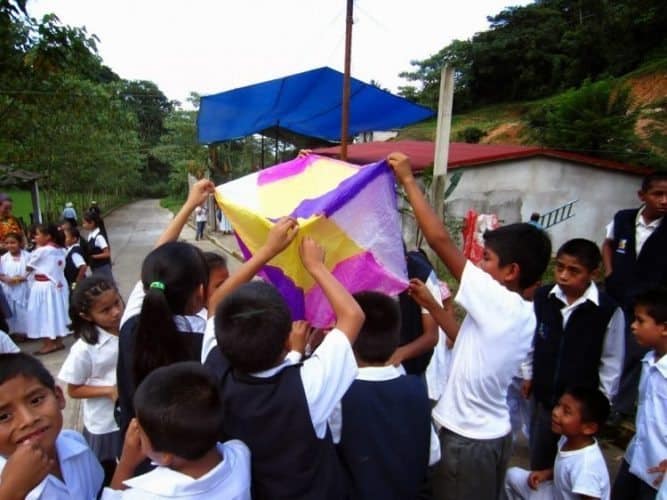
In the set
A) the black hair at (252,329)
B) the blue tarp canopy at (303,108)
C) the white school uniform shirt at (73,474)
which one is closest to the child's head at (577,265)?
the black hair at (252,329)

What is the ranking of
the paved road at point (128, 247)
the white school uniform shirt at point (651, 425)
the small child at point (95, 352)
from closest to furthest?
the white school uniform shirt at point (651, 425)
the small child at point (95, 352)
the paved road at point (128, 247)

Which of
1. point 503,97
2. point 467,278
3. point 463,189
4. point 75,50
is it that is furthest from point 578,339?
point 503,97

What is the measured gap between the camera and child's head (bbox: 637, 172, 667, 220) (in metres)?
2.83

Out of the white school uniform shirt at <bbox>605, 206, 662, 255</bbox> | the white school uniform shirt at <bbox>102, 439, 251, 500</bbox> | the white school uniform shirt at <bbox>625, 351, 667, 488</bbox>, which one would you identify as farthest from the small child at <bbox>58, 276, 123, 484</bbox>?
the white school uniform shirt at <bbox>605, 206, 662, 255</bbox>

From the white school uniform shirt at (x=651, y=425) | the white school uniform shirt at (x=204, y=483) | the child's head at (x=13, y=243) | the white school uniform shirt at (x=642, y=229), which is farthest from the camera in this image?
the child's head at (x=13, y=243)

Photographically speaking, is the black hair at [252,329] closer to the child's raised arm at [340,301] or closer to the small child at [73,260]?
the child's raised arm at [340,301]

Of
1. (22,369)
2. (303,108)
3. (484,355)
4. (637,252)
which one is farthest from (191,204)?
(637,252)

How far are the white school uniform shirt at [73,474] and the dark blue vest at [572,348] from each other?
2012 mm

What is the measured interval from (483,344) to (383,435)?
18.5 inches

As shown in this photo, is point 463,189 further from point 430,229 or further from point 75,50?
point 430,229

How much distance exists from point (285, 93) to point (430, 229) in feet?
9.38

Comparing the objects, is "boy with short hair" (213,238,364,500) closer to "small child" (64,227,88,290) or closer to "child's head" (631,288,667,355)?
"child's head" (631,288,667,355)

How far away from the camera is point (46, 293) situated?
16.7 feet

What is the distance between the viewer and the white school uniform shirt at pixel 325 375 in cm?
123
